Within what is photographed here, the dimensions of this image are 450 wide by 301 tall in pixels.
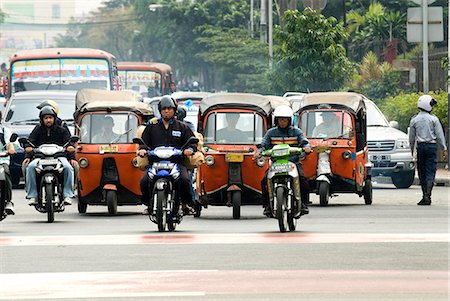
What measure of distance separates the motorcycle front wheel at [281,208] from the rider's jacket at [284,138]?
1195 mm

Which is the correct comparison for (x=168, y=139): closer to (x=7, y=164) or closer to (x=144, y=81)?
(x=7, y=164)

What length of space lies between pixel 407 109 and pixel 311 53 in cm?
763

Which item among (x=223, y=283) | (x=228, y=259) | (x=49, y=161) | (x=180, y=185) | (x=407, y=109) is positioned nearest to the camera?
(x=223, y=283)

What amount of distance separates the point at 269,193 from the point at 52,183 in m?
3.61

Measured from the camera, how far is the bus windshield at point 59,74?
42219 millimetres

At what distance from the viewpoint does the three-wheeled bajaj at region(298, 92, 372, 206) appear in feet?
84.0

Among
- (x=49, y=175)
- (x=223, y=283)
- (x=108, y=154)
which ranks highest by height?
(x=108, y=154)

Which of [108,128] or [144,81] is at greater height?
[144,81]

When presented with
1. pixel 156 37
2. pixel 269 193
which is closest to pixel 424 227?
pixel 269 193

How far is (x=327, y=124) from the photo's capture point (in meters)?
26.3

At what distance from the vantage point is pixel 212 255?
15492 mm

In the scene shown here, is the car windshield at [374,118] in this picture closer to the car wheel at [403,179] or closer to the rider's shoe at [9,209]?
the car wheel at [403,179]

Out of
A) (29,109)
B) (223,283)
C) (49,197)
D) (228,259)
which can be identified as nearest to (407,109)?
(29,109)

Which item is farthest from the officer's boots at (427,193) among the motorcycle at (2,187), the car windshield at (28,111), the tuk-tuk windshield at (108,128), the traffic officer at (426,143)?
the car windshield at (28,111)
